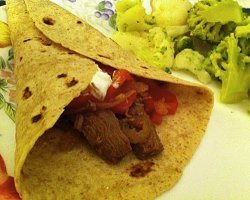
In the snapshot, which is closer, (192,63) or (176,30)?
(192,63)

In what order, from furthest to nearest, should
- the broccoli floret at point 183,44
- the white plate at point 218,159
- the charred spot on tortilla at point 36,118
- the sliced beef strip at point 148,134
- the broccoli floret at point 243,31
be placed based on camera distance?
the broccoli floret at point 183,44 < the broccoli floret at point 243,31 < the sliced beef strip at point 148,134 < the white plate at point 218,159 < the charred spot on tortilla at point 36,118

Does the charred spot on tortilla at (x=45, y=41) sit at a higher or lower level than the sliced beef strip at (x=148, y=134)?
higher

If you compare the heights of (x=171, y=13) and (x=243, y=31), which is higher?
(x=243, y=31)

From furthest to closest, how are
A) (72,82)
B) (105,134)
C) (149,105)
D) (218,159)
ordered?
1. (149,105)
2. (218,159)
3. (105,134)
4. (72,82)

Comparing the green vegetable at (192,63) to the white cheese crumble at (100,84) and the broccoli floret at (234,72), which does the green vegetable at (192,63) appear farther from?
the white cheese crumble at (100,84)

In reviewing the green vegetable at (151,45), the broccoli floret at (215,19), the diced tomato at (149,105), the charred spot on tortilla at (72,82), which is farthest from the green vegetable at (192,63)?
the charred spot on tortilla at (72,82)

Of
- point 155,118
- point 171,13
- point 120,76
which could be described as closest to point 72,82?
point 120,76

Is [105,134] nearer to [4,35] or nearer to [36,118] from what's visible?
[36,118]
